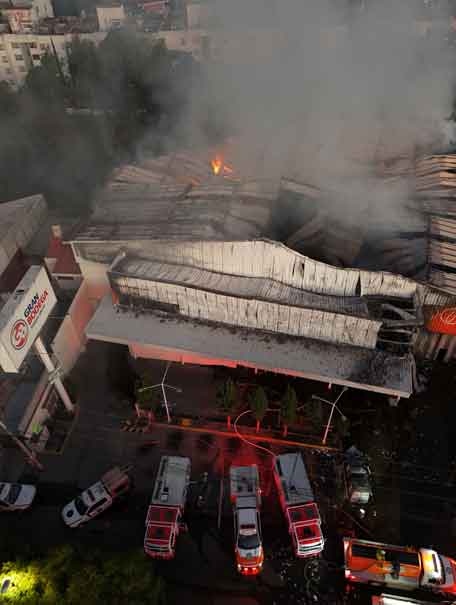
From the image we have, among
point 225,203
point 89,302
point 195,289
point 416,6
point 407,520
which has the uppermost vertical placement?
point 416,6

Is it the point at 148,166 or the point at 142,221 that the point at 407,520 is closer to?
the point at 142,221

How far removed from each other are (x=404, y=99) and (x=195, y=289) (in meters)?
25.6

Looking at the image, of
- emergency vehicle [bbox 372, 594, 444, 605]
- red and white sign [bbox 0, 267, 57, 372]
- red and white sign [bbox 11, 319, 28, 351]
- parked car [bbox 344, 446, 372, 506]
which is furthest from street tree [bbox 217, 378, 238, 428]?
emergency vehicle [bbox 372, 594, 444, 605]

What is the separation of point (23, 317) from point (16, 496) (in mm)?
6845

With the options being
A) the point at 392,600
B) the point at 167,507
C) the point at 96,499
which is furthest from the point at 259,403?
the point at 392,600

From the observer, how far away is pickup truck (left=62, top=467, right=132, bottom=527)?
1659 cm

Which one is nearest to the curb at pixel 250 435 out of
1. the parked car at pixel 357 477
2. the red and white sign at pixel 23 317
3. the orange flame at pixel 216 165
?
the parked car at pixel 357 477

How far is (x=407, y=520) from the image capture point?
16.8 metres

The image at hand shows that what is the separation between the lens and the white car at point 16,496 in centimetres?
1694

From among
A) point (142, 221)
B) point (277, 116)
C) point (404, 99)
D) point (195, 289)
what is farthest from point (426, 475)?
point (404, 99)

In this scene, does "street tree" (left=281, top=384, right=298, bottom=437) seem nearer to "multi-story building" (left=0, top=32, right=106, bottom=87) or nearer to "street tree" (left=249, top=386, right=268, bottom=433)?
"street tree" (left=249, top=386, right=268, bottom=433)

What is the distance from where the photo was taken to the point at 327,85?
116ft

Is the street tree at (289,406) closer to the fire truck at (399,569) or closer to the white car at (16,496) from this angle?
the fire truck at (399,569)

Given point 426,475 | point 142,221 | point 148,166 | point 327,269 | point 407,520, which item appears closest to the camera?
point 407,520
